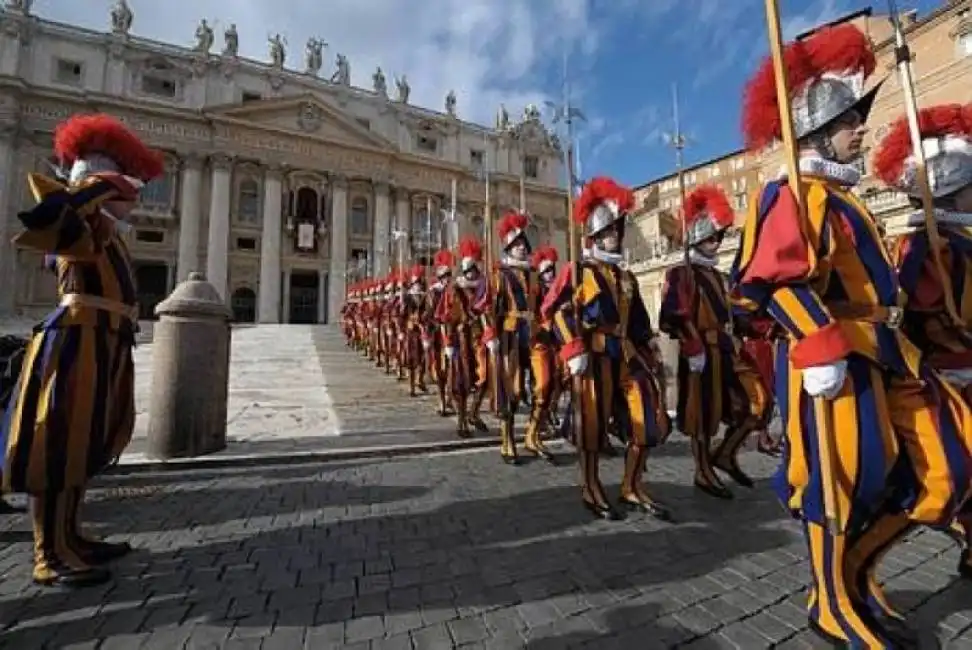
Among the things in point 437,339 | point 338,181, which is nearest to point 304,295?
point 338,181

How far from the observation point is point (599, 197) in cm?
448

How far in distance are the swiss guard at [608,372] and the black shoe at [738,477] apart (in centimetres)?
131

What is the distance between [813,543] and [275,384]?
12.1 metres

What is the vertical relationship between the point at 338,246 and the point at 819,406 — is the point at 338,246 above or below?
above

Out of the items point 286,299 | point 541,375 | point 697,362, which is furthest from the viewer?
point 286,299

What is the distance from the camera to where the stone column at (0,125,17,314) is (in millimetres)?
31125

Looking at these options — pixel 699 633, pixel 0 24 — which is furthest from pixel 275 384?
pixel 0 24

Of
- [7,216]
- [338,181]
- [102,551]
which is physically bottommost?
[102,551]

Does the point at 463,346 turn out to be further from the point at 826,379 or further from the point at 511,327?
the point at 826,379

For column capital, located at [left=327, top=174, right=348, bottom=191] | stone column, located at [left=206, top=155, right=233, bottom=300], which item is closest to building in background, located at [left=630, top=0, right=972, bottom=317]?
column capital, located at [left=327, top=174, right=348, bottom=191]

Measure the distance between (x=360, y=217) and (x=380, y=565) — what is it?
41.4 metres

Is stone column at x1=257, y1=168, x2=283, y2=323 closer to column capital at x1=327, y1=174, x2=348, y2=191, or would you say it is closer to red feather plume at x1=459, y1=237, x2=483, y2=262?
column capital at x1=327, y1=174, x2=348, y2=191

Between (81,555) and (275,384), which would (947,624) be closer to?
(81,555)

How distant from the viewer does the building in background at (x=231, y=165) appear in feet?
111
